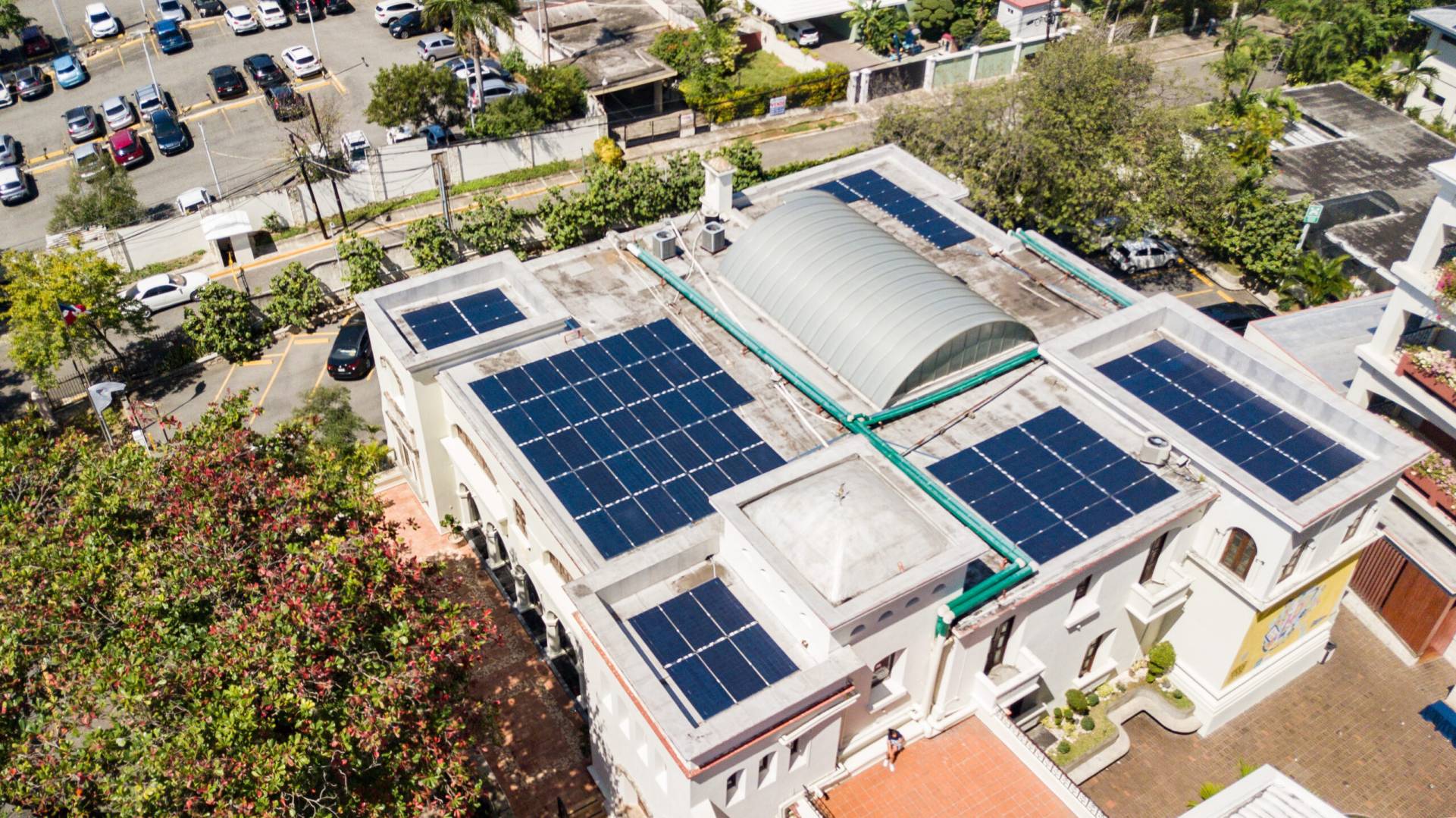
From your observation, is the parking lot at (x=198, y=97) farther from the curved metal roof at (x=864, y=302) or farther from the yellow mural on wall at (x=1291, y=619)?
the yellow mural on wall at (x=1291, y=619)

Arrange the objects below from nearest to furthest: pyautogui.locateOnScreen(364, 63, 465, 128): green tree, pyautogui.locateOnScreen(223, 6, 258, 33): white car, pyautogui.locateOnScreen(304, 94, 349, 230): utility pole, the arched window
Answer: the arched window, pyautogui.locateOnScreen(304, 94, 349, 230): utility pole, pyautogui.locateOnScreen(364, 63, 465, 128): green tree, pyautogui.locateOnScreen(223, 6, 258, 33): white car

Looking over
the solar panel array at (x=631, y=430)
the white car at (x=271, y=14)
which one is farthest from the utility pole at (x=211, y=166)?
the solar panel array at (x=631, y=430)

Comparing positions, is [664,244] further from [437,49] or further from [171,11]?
[171,11]

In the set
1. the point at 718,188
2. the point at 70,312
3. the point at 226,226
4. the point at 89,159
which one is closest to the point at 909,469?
the point at 718,188

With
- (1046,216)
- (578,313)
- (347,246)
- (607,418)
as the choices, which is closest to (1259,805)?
(607,418)

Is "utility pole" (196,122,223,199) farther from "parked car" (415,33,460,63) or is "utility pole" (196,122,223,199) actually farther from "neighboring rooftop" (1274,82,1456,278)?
"neighboring rooftop" (1274,82,1456,278)

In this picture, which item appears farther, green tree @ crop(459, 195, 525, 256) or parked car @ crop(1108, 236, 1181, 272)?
parked car @ crop(1108, 236, 1181, 272)

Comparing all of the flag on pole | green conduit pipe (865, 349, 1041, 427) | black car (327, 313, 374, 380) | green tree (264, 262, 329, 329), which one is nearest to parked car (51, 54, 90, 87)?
green tree (264, 262, 329, 329)

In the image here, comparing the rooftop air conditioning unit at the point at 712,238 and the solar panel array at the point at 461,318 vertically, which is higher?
the rooftop air conditioning unit at the point at 712,238
